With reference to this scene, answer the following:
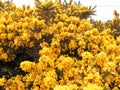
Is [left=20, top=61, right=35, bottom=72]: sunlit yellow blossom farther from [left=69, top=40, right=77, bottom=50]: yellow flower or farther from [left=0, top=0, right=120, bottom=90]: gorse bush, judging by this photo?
[left=69, top=40, right=77, bottom=50]: yellow flower

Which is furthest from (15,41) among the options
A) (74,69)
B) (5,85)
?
(74,69)

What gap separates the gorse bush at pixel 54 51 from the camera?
204 inches

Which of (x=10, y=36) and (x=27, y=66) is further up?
(x=10, y=36)

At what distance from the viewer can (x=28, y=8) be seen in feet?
25.2

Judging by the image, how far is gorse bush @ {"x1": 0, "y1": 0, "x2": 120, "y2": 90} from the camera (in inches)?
204

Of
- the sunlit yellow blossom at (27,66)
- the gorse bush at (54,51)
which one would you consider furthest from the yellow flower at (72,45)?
the sunlit yellow blossom at (27,66)

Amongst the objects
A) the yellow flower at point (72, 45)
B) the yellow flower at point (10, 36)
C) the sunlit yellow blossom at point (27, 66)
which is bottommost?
the sunlit yellow blossom at point (27, 66)

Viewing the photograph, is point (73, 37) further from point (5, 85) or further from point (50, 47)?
point (5, 85)

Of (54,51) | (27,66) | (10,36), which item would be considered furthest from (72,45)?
(10,36)

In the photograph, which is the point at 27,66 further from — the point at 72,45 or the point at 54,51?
the point at 72,45

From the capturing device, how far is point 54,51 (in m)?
5.87

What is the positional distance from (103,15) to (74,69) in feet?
36.7

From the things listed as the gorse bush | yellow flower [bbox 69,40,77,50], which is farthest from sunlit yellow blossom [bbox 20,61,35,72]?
yellow flower [bbox 69,40,77,50]

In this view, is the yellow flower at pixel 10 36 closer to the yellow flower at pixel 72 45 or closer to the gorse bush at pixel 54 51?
the gorse bush at pixel 54 51
